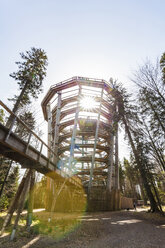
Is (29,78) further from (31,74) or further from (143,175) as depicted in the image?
(143,175)

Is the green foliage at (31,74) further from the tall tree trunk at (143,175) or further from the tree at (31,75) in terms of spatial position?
the tall tree trunk at (143,175)

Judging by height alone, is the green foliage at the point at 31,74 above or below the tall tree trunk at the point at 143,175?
above

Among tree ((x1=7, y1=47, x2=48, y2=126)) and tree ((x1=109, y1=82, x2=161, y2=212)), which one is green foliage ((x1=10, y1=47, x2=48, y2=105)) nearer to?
tree ((x1=7, y1=47, x2=48, y2=126))

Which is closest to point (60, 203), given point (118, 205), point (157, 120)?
point (118, 205)

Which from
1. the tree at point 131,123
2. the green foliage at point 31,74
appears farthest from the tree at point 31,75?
the tree at point 131,123

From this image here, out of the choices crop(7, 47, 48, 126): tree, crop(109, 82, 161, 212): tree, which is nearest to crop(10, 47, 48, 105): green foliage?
crop(7, 47, 48, 126): tree

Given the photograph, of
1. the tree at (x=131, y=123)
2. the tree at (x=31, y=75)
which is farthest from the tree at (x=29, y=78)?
the tree at (x=131, y=123)

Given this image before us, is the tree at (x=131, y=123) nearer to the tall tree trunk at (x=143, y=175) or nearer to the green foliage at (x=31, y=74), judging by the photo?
the tall tree trunk at (x=143, y=175)

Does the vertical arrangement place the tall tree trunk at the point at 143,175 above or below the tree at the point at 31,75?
below

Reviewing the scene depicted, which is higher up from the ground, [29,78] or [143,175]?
[29,78]

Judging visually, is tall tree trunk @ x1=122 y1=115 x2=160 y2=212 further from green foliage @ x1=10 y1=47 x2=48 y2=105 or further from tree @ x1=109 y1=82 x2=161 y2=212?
green foliage @ x1=10 y1=47 x2=48 y2=105

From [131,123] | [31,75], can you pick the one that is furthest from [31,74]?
[131,123]

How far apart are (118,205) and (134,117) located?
41.6ft

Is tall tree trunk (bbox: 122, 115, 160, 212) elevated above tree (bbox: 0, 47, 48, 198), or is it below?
below
